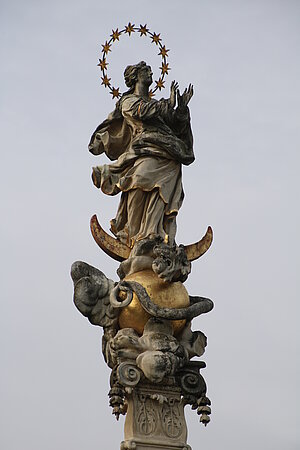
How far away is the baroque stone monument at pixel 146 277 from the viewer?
1351 centimetres

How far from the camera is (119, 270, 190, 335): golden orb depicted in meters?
13.8

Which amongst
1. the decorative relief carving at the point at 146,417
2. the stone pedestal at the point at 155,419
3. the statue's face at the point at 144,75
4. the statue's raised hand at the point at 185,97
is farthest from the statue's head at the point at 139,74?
the decorative relief carving at the point at 146,417

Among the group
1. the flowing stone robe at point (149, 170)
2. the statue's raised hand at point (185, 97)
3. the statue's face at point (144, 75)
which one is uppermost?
the statue's face at point (144, 75)

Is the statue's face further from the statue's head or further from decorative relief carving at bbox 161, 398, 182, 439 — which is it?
decorative relief carving at bbox 161, 398, 182, 439

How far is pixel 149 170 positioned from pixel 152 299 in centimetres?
206

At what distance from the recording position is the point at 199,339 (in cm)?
1422

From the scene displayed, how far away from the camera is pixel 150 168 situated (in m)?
14.8

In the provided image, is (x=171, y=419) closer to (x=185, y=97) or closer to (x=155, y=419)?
(x=155, y=419)

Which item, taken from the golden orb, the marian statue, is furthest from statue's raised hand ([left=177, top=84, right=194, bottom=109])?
the golden orb

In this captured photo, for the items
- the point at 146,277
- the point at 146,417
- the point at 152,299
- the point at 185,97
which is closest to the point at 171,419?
the point at 146,417

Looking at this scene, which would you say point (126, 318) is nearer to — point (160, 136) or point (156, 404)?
point (156, 404)

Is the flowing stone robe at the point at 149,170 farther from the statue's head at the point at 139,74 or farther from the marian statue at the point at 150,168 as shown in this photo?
the statue's head at the point at 139,74

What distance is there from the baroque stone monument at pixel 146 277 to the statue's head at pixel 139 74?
0.05 feet

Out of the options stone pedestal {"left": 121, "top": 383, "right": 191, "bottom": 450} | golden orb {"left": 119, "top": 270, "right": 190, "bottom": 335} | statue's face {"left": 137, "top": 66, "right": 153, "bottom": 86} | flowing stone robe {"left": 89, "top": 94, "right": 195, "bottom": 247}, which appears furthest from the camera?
statue's face {"left": 137, "top": 66, "right": 153, "bottom": 86}
